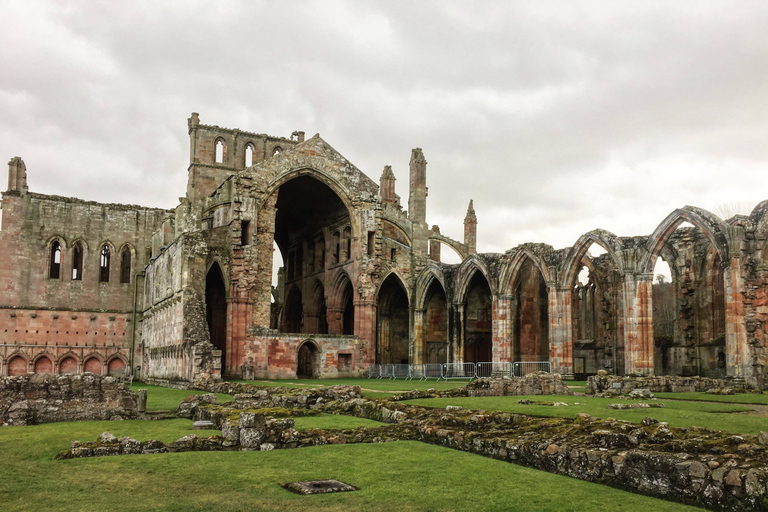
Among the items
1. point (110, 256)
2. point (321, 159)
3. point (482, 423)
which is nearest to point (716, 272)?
point (321, 159)

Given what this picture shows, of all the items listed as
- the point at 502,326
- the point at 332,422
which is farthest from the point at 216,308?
the point at 332,422

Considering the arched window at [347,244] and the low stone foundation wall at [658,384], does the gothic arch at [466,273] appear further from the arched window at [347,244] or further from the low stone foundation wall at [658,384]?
the low stone foundation wall at [658,384]

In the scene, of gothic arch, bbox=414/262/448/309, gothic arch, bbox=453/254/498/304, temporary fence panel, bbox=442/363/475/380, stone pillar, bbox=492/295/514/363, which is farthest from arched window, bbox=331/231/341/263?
stone pillar, bbox=492/295/514/363

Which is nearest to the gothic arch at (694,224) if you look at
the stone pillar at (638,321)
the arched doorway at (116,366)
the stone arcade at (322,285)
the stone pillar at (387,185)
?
the stone arcade at (322,285)

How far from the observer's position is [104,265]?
4597 centimetres

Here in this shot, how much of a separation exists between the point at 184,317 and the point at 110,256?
19.5m

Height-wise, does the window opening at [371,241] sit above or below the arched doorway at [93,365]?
above

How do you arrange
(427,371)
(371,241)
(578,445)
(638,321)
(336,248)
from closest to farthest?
(578,445), (638,321), (427,371), (371,241), (336,248)

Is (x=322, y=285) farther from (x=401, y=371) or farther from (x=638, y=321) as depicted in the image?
(x=638, y=321)

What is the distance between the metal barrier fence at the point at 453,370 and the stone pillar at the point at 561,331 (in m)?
1.68

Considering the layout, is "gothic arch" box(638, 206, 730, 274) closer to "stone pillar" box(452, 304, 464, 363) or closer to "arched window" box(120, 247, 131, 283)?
"stone pillar" box(452, 304, 464, 363)

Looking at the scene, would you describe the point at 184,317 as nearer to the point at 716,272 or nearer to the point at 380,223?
the point at 380,223

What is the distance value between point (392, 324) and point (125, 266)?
61.0ft

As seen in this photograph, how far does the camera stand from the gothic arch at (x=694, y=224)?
24.7m
